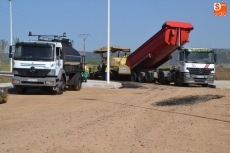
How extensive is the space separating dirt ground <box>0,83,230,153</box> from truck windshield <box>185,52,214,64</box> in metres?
11.1

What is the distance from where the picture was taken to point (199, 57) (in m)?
24.9

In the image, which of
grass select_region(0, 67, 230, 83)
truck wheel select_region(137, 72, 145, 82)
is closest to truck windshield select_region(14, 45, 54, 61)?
grass select_region(0, 67, 230, 83)

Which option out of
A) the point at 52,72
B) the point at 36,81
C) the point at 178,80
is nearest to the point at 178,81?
the point at 178,80

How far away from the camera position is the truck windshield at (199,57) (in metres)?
24.8

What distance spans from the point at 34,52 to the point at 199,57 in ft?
40.8

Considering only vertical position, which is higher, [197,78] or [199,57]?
[199,57]

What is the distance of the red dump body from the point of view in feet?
81.4

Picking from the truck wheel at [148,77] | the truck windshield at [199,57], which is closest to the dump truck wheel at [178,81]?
the truck windshield at [199,57]

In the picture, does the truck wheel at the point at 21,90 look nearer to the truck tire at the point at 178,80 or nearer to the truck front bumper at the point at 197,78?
the truck front bumper at the point at 197,78

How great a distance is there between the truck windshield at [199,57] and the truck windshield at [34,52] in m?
11.2

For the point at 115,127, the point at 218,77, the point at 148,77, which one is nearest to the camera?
the point at 115,127

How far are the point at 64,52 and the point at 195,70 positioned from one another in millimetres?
10185

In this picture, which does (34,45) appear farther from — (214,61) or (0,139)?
(214,61)

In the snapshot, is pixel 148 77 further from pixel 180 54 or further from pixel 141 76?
pixel 180 54
